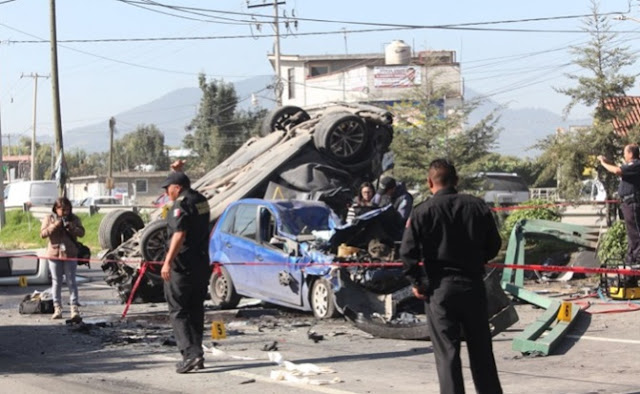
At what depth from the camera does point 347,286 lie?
1269cm

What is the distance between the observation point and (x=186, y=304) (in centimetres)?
981

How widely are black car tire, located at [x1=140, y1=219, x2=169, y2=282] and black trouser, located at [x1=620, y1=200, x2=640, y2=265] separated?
6.75 meters

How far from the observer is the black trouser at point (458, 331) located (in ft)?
22.8

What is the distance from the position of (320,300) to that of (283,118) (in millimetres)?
8108

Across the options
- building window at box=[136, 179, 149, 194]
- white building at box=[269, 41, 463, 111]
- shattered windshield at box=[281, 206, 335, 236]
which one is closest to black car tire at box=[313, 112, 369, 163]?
shattered windshield at box=[281, 206, 335, 236]

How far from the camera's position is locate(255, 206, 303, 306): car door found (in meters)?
13.6

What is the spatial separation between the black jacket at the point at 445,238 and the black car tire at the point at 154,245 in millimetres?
9290

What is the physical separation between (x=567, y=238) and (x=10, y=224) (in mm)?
29960

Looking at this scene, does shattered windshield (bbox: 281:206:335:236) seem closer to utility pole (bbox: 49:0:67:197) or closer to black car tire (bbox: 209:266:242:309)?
black car tire (bbox: 209:266:242:309)

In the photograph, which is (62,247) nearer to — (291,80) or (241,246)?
(241,246)

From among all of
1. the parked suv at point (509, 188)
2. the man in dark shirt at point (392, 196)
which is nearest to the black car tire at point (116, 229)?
the man in dark shirt at point (392, 196)

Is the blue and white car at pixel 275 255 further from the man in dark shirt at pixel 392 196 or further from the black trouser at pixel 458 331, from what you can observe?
the black trouser at pixel 458 331

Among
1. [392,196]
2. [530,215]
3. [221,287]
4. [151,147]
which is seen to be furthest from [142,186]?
[392,196]

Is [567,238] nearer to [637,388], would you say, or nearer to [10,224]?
[637,388]
